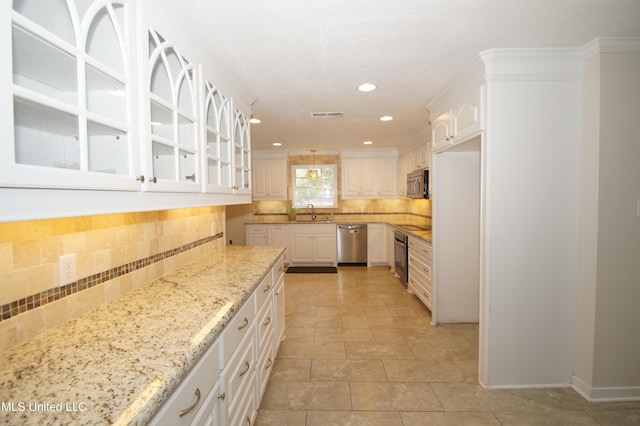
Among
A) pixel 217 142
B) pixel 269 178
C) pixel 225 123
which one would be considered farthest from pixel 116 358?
pixel 269 178

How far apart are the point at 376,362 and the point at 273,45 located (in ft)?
8.55

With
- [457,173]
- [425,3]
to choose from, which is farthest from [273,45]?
[457,173]

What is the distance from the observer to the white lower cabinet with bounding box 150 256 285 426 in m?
1.00

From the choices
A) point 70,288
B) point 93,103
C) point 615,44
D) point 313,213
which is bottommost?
point 70,288

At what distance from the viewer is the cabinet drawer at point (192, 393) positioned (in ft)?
2.92

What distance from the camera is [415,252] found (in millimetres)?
4207

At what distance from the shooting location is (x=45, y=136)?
878 millimetres

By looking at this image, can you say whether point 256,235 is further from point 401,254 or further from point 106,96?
point 106,96

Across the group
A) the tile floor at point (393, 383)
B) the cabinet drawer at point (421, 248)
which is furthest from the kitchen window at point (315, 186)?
the tile floor at point (393, 383)

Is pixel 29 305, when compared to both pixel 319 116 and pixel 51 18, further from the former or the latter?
pixel 319 116

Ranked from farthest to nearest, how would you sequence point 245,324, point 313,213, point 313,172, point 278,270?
1. point 313,213
2. point 313,172
3. point 278,270
4. point 245,324

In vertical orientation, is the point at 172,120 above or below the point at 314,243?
above

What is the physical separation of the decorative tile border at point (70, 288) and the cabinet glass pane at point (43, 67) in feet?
2.36

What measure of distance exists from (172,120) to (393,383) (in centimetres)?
234
